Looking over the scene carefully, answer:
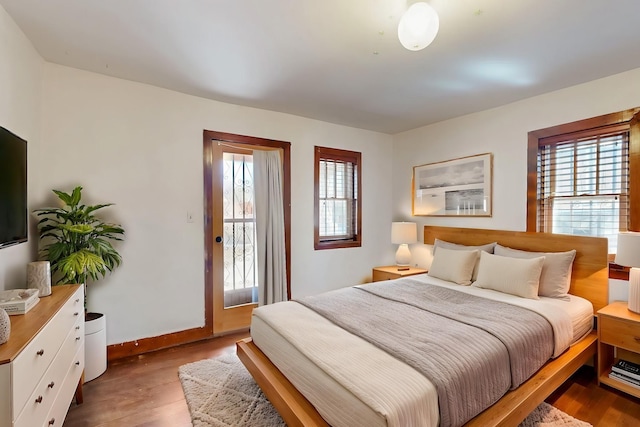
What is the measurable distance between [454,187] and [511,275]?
54.5 inches

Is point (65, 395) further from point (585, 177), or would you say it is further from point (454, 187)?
point (585, 177)

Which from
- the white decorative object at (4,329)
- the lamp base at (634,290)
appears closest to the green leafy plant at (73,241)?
the white decorative object at (4,329)

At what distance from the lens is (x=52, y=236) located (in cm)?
242

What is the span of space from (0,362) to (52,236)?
175 cm

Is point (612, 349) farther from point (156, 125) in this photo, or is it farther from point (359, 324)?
point (156, 125)

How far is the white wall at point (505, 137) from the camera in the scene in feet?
Answer: 8.54

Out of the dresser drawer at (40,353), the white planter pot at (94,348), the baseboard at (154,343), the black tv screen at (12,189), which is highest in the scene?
the black tv screen at (12,189)

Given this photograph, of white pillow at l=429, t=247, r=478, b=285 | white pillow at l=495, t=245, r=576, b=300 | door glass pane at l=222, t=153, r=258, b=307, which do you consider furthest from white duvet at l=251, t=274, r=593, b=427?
door glass pane at l=222, t=153, r=258, b=307

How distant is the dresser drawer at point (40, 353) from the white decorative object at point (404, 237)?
3.37 metres

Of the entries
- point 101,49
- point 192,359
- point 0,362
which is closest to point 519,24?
point 101,49

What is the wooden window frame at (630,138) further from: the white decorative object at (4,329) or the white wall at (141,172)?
the white decorative object at (4,329)

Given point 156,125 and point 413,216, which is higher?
point 156,125

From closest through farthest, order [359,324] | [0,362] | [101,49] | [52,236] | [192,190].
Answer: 1. [0,362]
2. [359,324]
3. [101,49]
4. [52,236]
5. [192,190]

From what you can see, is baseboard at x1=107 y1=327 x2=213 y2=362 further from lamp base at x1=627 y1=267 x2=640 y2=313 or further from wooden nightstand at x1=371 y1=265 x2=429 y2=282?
lamp base at x1=627 y1=267 x2=640 y2=313
